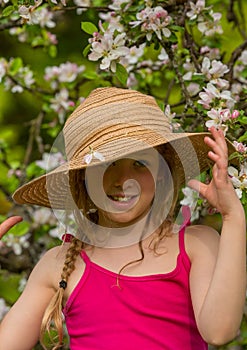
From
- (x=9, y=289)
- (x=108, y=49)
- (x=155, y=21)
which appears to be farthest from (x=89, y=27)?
(x=9, y=289)

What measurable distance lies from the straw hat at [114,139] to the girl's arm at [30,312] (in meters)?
0.22

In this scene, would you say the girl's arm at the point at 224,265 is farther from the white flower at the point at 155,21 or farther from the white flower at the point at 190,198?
the white flower at the point at 155,21

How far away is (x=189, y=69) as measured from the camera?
A: 3.28 meters

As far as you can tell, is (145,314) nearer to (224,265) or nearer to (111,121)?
(224,265)

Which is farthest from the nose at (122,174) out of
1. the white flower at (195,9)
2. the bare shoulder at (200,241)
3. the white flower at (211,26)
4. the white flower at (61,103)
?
the white flower at (61,103)

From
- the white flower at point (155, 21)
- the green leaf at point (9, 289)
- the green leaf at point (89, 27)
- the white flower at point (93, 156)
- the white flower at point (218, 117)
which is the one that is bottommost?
the green leaf at point (9, 289)

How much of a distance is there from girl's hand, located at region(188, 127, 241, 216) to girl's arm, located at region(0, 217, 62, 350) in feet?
1.77

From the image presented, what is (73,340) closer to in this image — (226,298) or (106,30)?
(226,298)

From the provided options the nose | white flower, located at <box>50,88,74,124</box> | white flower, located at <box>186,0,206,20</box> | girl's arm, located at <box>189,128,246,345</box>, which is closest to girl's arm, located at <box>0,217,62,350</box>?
the nose

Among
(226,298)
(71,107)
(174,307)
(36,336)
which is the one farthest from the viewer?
(71,107)

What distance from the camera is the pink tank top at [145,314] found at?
247cm

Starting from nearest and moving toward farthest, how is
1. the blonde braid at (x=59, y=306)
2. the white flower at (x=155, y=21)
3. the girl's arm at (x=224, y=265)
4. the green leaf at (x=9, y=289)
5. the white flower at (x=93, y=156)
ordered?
the girl's arm at (x=224, y=265), the white flower at (x=93, y=156), the blonde braid at (x=59, y=306), the white flower at (x=155, y=21), the green leaf at (x=9, y=289)

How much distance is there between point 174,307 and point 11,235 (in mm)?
1470

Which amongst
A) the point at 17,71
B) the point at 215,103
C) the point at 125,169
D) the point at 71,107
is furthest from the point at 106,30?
the point at 17,71
